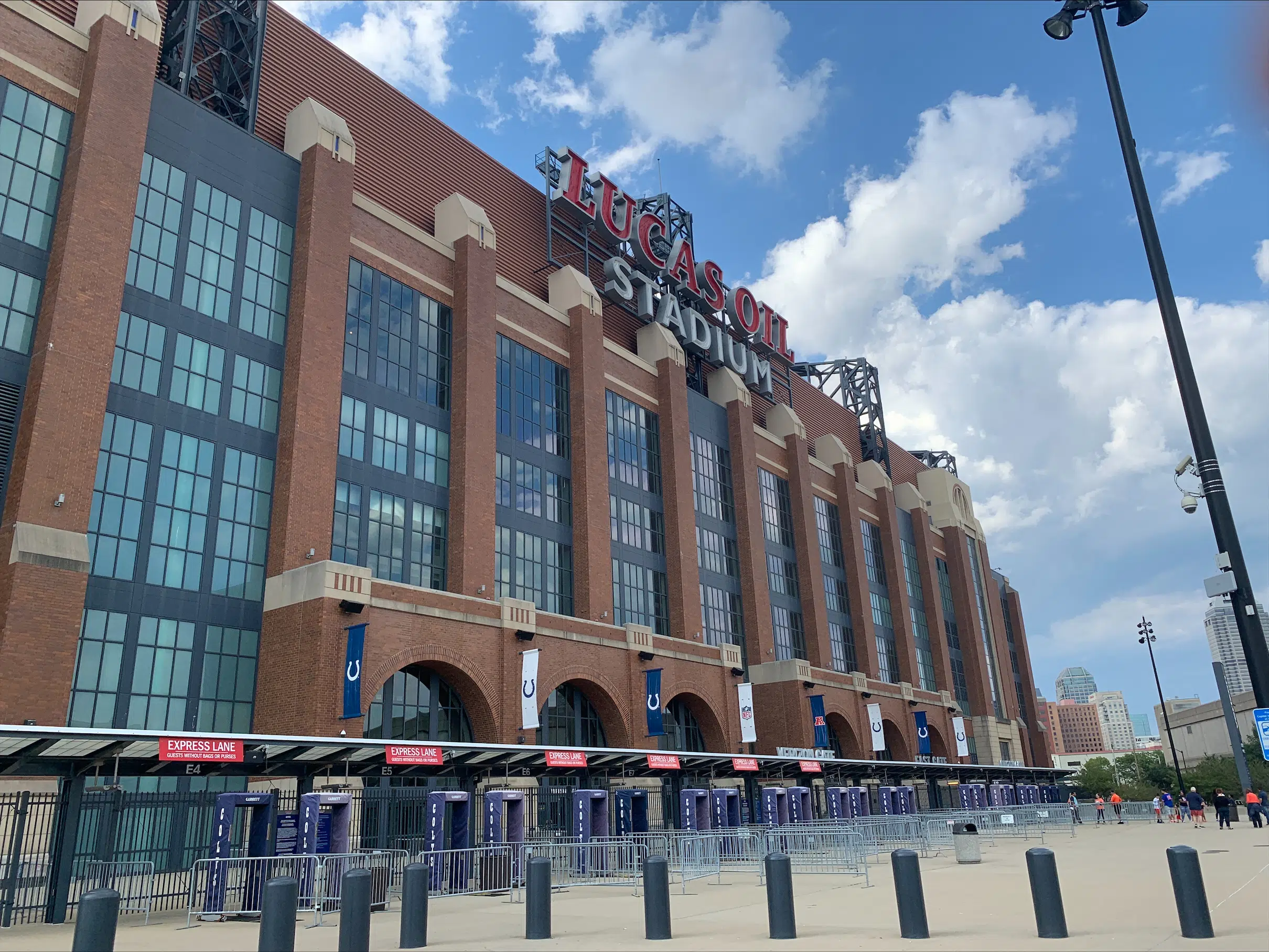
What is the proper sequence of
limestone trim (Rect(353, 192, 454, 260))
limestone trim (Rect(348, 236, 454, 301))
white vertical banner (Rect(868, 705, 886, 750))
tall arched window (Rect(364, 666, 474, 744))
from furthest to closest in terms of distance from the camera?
white vertical banner (Rect(868, 705, 886, 750))
limestone trim (Rect(353, 192, 454, 260))
limestone trim (Rect(348, 236, 454, 301))
tall arched window (Rect(364, 666, 474, 744))

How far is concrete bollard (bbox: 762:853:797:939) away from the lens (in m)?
12.0

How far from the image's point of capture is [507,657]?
3516 cm

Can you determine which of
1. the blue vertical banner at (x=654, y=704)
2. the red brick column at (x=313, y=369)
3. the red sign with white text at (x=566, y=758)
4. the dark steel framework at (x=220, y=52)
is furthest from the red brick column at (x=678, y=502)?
the dark steel framework at (x=220, y=52)

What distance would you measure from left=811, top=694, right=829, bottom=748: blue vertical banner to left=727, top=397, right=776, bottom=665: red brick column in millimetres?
2747

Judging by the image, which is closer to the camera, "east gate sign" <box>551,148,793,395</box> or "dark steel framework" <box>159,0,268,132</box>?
"dark steel framework" <box>159,0,268,132</box>

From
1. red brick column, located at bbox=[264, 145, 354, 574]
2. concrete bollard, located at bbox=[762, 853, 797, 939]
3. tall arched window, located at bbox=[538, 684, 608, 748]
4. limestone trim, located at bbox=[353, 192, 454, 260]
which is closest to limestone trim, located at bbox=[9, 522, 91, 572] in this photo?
red brick column, located at bbox=[264, 145, 354, 574]

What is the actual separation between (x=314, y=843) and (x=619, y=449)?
32.9 m

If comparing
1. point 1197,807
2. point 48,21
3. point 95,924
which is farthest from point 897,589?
point 95,924

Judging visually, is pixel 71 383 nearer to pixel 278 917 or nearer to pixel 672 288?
pixel 278 917

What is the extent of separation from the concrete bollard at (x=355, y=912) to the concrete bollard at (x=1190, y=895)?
8.96 metres

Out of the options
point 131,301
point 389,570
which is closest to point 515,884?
point 389,570

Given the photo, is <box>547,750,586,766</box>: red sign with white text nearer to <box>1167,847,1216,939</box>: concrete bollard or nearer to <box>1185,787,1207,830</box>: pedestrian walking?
<box>1167,847,1216,939</box>: concrete bollard

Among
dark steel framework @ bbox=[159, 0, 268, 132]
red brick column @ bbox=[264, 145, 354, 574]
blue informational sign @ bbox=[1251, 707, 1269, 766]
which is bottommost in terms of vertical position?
blue informational sign @ bbox=[1251, 707, 1269, 766]

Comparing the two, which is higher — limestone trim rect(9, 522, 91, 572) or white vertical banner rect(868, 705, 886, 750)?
limestone trim rect(9, 522, 91, 572)
